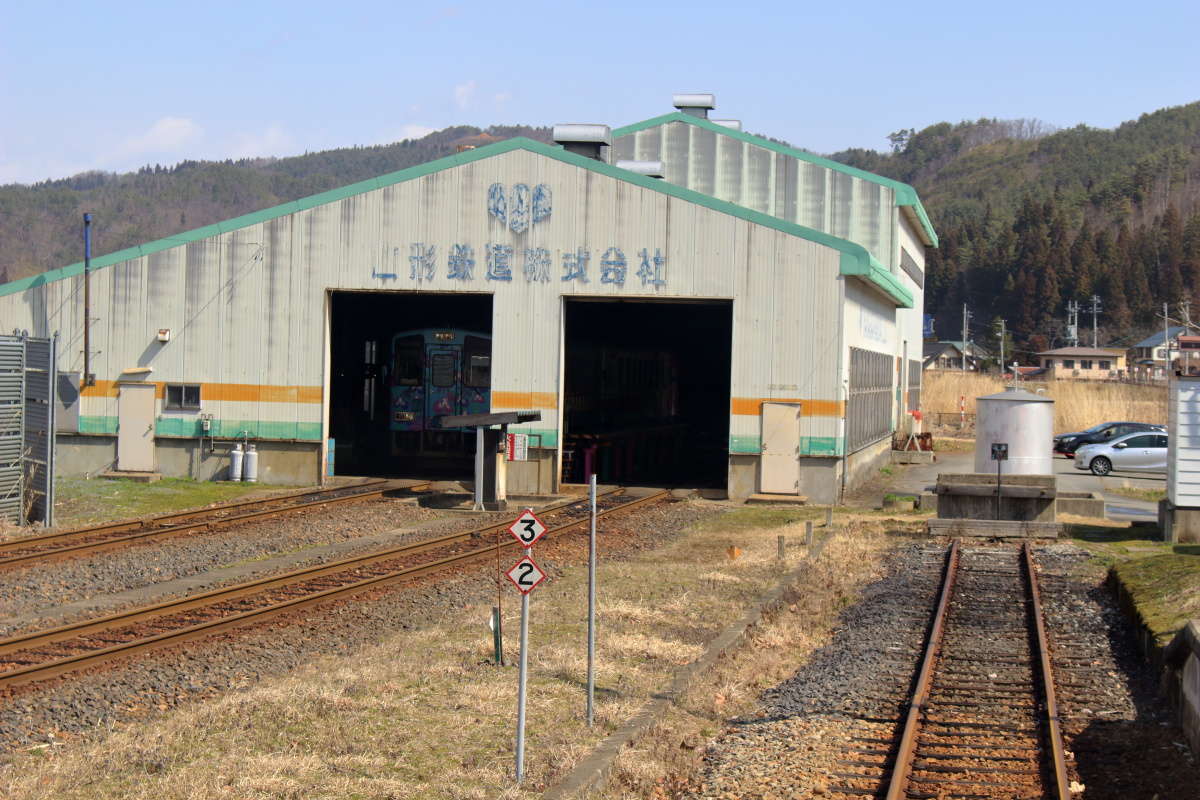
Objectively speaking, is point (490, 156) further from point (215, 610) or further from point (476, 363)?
point (215, 610)

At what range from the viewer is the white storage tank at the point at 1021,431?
76.4 ft

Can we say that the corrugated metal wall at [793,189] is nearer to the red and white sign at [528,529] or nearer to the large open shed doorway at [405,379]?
the large open shed doorway at [405,379]

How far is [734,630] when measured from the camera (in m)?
12.3

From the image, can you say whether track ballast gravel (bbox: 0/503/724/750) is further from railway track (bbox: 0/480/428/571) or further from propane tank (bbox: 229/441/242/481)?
propane tank (bbox: 229/441/242/481)

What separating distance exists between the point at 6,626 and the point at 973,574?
1148 centimetres

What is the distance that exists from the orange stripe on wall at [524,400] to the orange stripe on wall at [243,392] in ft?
12.1

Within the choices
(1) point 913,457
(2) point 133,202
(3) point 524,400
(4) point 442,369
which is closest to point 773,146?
(1) point 913,457

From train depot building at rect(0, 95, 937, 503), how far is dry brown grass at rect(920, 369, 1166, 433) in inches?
821

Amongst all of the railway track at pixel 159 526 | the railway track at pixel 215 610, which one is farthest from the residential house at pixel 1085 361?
the railway track at pixel 215 610

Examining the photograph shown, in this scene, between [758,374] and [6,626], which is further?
[758,374]

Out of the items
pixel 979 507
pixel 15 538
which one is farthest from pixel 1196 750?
pixel 15 538

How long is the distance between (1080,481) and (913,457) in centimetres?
634

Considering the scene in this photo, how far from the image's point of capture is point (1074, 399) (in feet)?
171

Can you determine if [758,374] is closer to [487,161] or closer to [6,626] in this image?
[487,161]
